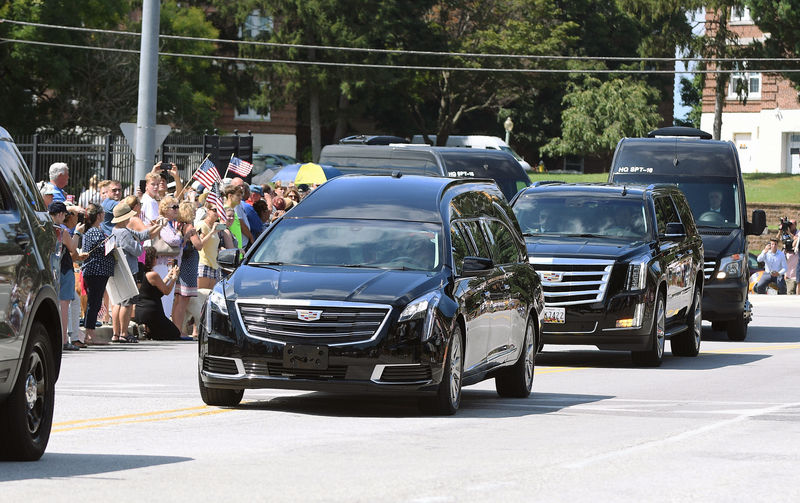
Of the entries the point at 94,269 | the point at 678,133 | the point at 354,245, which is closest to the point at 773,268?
the point at 678,133

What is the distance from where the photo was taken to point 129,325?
2134 centimetres

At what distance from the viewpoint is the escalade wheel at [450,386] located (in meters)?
12.3

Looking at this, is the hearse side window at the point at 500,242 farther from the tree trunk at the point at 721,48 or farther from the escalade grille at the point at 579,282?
the tree trunk at the point at 721,48

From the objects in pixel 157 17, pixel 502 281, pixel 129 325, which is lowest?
pixel 129 325

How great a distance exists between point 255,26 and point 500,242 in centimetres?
6057

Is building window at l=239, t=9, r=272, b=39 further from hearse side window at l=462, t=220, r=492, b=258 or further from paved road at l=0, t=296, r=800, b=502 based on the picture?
hearse side window at l=462, t=220, r=492, b=258

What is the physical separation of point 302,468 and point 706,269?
1511 centimetres

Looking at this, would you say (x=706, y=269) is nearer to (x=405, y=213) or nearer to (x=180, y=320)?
(x=180, y=320)

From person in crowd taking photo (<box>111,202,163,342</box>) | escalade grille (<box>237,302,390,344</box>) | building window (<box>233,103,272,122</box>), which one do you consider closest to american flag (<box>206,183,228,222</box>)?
person in crowd taking photo (<box>111,202,163,342</box>)

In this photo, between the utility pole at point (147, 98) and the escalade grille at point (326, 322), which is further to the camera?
the utility pole at point (147, 98)

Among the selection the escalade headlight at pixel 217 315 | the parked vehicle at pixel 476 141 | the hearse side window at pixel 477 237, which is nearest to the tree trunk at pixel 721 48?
the parked vehicle at pixel 476 141

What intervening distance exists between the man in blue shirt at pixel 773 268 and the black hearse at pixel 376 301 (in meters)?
26.5

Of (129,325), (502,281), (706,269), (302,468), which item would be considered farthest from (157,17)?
(302,468)

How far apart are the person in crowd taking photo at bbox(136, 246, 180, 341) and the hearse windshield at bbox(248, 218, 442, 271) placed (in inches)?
285
